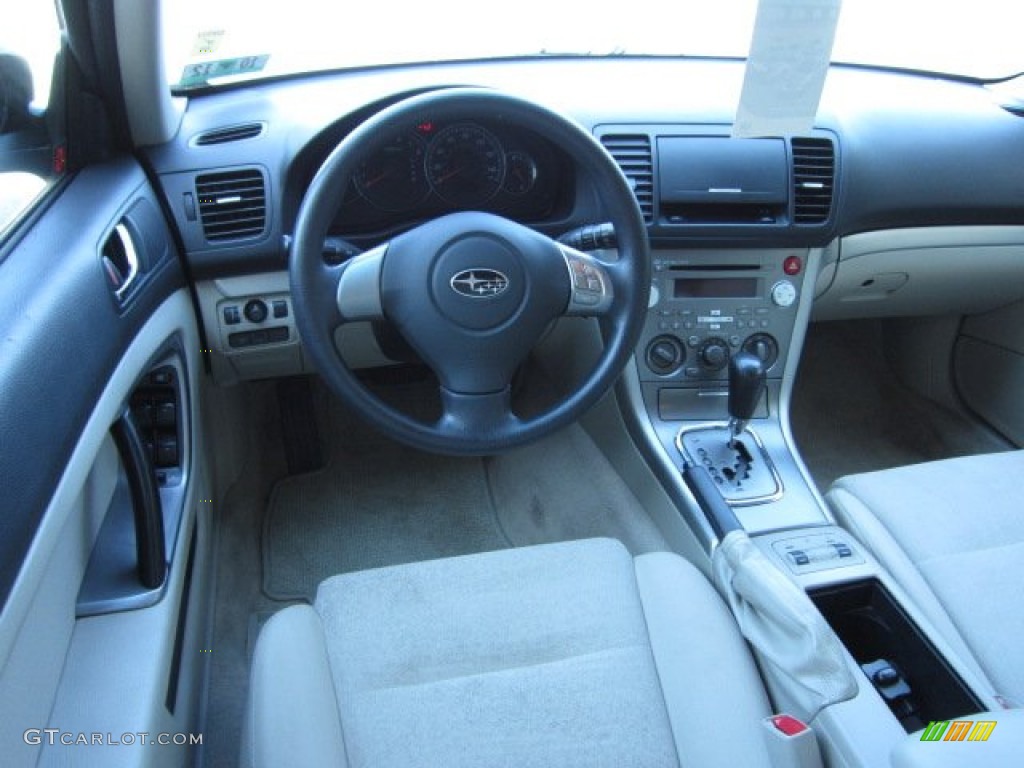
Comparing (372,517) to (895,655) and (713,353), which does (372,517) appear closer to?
(713,353)

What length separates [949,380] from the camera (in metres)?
2.40

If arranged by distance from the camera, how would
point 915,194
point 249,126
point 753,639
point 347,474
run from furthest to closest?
point 347,474 → point 915,194 → point 249,126 → point 753,639

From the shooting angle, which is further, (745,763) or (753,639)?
(753,639)

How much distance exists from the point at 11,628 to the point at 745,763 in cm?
80

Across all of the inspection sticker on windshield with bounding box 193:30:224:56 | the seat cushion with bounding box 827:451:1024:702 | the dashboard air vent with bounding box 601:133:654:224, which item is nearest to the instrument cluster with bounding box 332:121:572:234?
the dashboard air vent with bounding box 601:133:654:224

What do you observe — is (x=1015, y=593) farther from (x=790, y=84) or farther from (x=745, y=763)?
(x=790, y=84)

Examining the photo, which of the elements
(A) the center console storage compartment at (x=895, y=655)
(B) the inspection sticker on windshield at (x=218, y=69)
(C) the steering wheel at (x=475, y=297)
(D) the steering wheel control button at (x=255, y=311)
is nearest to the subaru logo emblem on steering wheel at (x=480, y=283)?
(C) the steering wheel at (x=475, y=297)

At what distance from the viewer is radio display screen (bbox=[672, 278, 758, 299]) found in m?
1.72

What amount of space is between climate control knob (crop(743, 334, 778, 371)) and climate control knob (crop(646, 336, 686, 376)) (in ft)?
0.45

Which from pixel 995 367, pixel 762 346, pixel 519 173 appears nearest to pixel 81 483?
pixel 519 173

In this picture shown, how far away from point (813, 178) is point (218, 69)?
3.86 feet

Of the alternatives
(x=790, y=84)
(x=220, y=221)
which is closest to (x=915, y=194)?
(x=790, y=84)

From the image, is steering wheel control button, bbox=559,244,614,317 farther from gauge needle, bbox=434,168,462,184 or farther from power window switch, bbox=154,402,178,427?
power window switch, bbox=154,402,178,427

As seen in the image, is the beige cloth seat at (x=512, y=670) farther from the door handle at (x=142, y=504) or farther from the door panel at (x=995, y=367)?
the door panel at (x=995, y=367)
